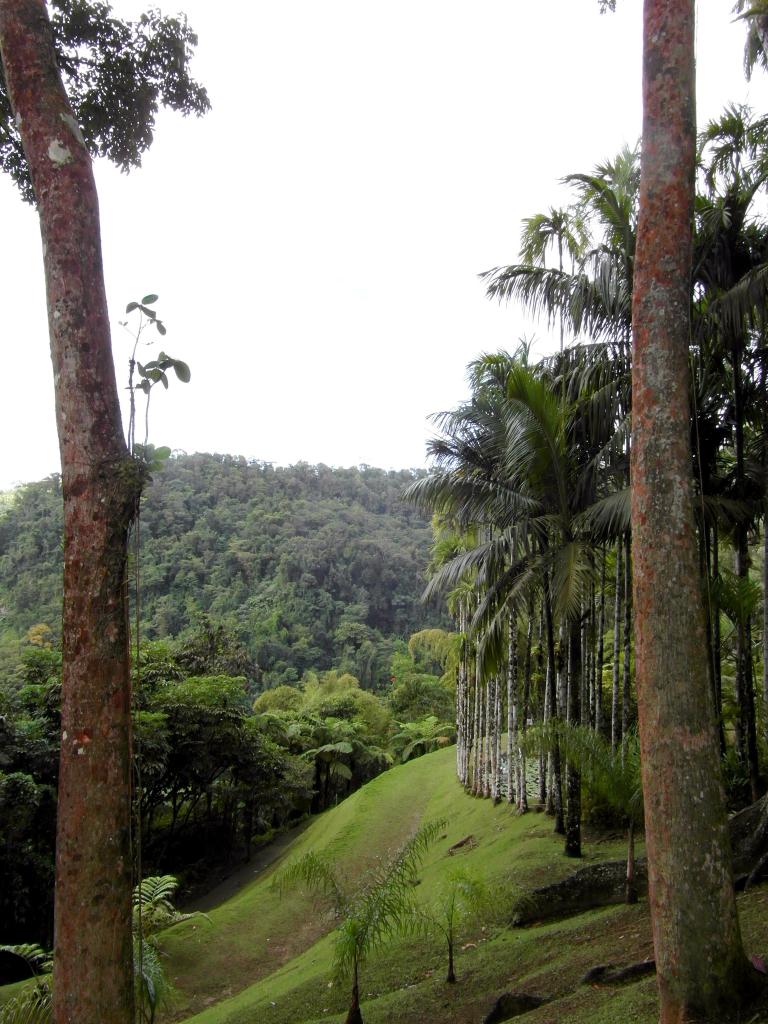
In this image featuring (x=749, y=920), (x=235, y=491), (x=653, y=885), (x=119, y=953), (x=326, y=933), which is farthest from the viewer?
(x=235, y=491)

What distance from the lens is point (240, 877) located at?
19.5m

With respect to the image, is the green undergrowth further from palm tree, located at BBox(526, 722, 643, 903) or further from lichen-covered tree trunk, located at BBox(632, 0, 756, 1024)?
palm tree, located at BBox(526, 722, 643, 903)

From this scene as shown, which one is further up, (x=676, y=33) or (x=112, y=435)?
(x=676, y=33)

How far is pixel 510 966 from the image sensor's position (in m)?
6.87

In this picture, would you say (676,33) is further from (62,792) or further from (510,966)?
(510,966)

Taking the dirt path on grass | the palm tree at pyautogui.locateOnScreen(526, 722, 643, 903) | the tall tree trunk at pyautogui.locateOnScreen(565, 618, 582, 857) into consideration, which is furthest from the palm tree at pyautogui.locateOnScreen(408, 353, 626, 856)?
the dirt path on grass

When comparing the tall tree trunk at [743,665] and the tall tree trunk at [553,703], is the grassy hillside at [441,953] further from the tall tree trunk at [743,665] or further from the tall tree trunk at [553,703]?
the tall tree trunk at [743,665]

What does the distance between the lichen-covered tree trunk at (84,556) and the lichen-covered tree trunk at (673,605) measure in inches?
103

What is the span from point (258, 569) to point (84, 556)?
2004 inches

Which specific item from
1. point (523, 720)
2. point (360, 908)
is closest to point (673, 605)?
point (360, 908)

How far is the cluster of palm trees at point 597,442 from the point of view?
Answer: 9.14 metres

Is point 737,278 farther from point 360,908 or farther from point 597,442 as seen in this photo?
point 360,908

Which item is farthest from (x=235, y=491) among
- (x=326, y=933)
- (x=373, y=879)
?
(x=373, y=879)

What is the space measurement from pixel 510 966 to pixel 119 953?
186 inches
